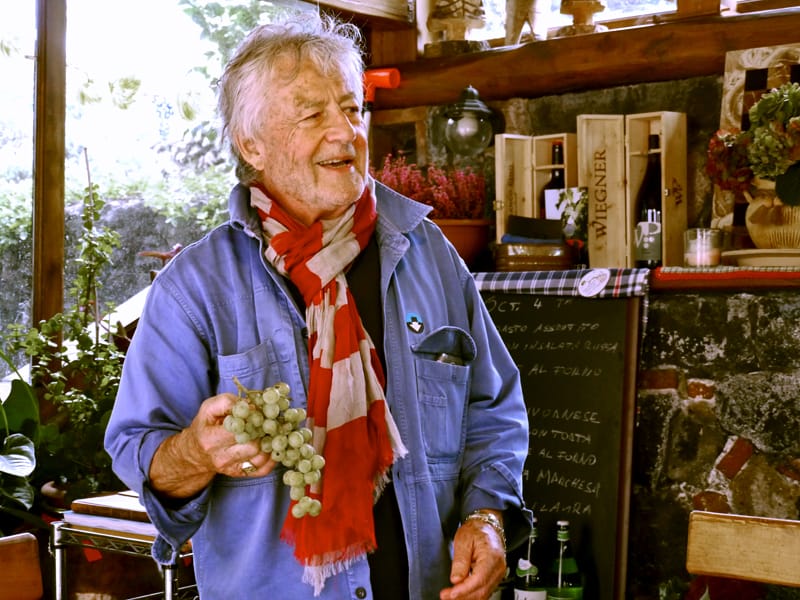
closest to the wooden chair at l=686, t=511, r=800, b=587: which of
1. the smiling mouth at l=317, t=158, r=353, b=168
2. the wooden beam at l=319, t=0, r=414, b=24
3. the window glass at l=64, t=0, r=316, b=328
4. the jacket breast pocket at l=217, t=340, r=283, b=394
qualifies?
the jacket breast pocket at l=217, t=340, r=283, b=394

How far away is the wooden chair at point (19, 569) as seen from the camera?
5.38ft

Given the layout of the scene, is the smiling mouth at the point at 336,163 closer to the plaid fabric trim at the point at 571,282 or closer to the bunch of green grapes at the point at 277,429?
the bunch of green grapes at the point at 277,429

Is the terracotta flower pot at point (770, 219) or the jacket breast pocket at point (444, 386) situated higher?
the terracotta flower pot at point (770, 219)

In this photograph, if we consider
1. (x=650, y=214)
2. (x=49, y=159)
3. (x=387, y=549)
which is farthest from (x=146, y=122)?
(x=387, y=549)

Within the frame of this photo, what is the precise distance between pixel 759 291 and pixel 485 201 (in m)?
1.06

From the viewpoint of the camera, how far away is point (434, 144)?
3.81 meters

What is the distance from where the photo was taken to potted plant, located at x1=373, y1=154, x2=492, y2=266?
3445 mm

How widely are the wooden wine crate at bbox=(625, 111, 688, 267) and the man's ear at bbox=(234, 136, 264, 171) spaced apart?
1.63 m

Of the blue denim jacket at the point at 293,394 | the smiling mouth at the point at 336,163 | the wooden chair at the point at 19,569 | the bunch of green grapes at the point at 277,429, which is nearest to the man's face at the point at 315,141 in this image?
the smiling mouth at the point at 336,163

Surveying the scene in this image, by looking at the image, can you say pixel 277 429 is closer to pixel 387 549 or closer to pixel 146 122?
pixel 387 549

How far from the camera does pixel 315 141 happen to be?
70.0 inches

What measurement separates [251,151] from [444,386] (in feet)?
1.78

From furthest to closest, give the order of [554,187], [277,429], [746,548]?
1. [554,187]
2. [746,548]
3. [277,429]

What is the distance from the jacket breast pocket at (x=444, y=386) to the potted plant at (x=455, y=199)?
1613mm
